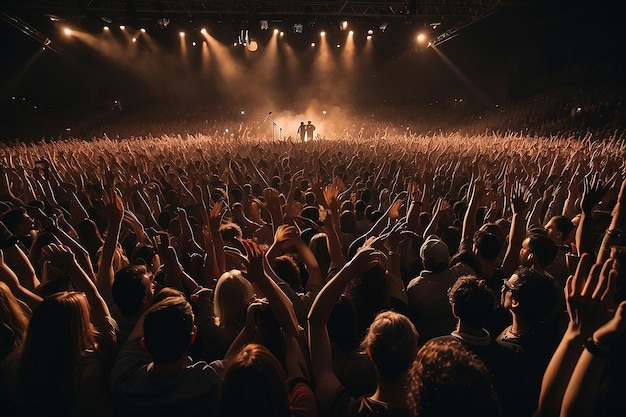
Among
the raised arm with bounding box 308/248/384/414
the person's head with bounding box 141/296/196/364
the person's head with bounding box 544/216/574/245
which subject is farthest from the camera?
the person's head with bounding box 544/216/574/245

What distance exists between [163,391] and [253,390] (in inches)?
21.4

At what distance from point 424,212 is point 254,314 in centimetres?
358

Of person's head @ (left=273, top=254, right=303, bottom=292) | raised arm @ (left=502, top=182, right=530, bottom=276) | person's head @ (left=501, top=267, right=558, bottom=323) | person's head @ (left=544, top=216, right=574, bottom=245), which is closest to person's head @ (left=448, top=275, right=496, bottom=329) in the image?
person's head @ (left=501, top=267, right=558, bottom=323)

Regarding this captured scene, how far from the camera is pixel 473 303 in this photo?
6.38ft

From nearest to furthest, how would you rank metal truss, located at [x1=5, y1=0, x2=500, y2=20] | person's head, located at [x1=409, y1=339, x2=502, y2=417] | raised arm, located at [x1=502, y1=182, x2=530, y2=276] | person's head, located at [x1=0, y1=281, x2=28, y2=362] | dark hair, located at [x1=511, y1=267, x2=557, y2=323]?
person's head, located at [x1=409, y1=339, x2=502, y2=417]
person's head, located at [x1=0, y1=281, x2=28, y2=362]
dark hair, located at [x1=511, y1=267, x2=557, y2=323]
raised arm, located at [x1=502, y1=182, x2=530, y2=276]
metal truss, located at [x1=5, y1=0, x2=500, y2=20]

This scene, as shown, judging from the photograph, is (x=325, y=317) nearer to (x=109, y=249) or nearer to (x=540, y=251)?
(x=109, y=249)

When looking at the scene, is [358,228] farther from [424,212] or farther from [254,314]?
[254,314]

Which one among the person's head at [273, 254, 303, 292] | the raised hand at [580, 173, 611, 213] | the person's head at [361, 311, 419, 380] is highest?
the raised hand at [580, 173, 611, 213]

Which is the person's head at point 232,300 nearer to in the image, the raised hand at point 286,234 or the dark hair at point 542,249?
the raised hand at point 286,234

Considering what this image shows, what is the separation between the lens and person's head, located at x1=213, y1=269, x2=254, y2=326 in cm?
222

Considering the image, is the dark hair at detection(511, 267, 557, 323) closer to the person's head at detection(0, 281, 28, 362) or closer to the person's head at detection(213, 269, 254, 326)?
the person's head at detection(213, 269, 254, 326)

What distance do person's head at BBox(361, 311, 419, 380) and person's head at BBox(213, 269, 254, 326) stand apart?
2.86ft

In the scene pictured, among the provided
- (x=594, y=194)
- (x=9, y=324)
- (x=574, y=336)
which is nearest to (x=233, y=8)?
(x=594, y=194)

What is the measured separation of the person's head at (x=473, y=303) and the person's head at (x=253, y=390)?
1025 millimetres
